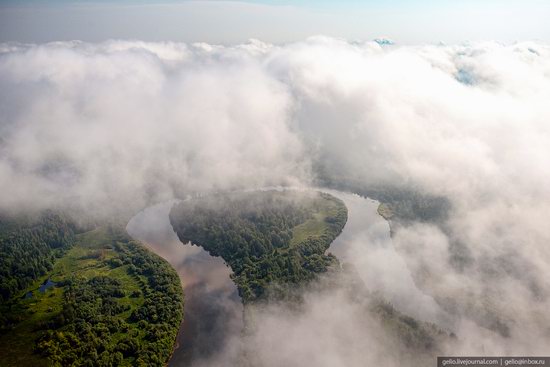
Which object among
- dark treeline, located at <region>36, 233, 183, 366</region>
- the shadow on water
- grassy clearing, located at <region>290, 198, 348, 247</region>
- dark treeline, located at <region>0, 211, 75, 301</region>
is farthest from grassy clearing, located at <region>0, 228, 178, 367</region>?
grassy clearing, located at <region>290, 198, 348, 247</region>

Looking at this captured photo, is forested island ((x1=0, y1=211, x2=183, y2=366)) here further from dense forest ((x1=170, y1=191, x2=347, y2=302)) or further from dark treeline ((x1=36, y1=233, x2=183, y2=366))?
dense forest ((x1=170, y1=191, x2=347, y2=302))

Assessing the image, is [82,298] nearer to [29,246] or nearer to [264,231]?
[29,246]

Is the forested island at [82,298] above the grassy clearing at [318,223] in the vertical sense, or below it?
above

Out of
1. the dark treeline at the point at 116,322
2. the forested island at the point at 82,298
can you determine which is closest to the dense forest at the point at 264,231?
the forested island at the point at 82,298

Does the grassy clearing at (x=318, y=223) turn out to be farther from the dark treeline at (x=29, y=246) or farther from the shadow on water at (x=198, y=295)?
the dark treeline at (x=29, y=246)

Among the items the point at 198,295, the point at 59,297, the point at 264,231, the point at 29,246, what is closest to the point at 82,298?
the point at 59,297

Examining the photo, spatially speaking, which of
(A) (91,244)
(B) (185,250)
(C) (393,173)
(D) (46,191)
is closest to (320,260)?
(B) (185,250)
